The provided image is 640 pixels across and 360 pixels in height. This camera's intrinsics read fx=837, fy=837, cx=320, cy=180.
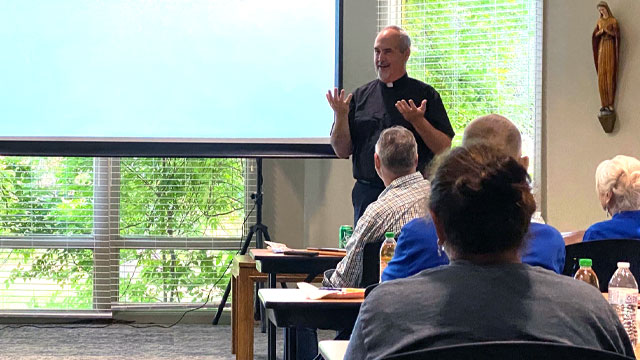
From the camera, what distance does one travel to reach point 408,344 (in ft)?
4.10

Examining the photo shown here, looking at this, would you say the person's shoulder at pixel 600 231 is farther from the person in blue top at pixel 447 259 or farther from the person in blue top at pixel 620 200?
the person in blue top at pixel 447 259

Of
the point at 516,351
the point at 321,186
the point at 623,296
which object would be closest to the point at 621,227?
the point at 623,296

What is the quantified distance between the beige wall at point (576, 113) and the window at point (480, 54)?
87 millimetres

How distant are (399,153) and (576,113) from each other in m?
2.35

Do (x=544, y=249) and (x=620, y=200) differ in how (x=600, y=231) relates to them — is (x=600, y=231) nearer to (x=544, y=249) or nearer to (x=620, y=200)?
(x=620, y=200)

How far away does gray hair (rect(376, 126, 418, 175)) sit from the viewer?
9.92 feet

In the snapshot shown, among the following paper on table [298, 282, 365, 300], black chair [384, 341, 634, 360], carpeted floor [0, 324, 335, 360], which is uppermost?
black chair [384, 341, 634, 360]

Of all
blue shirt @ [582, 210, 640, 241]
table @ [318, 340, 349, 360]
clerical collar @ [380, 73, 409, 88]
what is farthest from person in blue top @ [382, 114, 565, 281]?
clerical collar @ [380, 73, 409, 88]

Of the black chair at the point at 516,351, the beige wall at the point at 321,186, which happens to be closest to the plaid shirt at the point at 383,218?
the black chair at the point at 516,351

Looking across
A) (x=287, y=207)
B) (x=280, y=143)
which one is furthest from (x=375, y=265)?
(x=287, y=207)

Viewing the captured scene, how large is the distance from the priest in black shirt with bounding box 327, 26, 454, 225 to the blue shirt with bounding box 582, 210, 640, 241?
112 cm

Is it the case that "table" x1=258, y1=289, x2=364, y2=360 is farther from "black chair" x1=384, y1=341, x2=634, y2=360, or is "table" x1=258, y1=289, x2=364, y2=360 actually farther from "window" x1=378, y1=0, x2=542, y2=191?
"window" x1=378, y1=0, x2=542, y2=191

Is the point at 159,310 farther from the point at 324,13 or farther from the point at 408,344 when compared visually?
the point at 408,344

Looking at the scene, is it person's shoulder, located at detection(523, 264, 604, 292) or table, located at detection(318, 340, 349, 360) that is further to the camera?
table, located at detection(318, 340, 349, 360)
